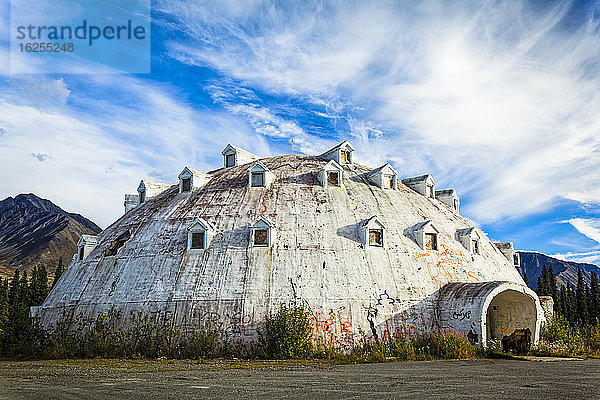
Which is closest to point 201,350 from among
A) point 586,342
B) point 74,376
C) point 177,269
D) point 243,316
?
point 243,316

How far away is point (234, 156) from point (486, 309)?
16.6 meters

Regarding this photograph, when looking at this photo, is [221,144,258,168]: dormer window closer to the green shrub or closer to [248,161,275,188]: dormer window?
[248,161,275,188]: dormer window

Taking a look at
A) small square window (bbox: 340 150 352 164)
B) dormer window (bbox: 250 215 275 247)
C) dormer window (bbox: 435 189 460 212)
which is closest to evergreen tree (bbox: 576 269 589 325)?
dormer window (bbox: 435 189 460 212)

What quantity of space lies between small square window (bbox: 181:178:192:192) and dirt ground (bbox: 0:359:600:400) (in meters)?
10.7

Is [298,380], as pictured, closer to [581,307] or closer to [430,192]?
[430,192]

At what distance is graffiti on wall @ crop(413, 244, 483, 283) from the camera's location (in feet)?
74.0

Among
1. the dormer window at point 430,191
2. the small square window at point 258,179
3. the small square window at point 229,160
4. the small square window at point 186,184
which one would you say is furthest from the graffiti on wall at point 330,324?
the small square window at point 229,160

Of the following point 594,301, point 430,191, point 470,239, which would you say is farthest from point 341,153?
point 594,301

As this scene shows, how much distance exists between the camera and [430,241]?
23641 mm

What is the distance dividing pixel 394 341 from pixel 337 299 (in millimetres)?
2871

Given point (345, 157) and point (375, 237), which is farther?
point (345, 157)

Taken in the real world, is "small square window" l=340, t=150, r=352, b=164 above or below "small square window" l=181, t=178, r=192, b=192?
above

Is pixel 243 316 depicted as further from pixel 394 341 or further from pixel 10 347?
pixel 10 347

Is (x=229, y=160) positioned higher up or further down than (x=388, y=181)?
higher up
